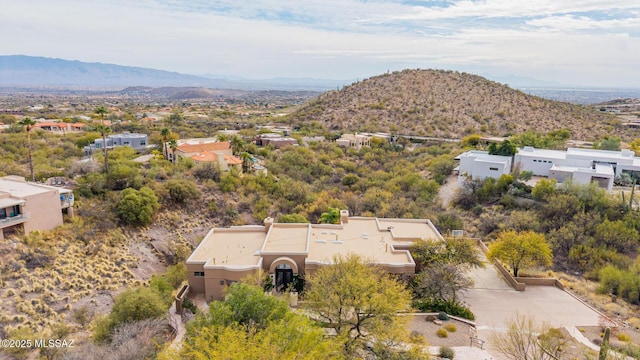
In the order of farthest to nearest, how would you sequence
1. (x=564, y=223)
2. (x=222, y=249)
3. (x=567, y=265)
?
(x=564, y=223), (x=567, y=265), (x=222, y=249)

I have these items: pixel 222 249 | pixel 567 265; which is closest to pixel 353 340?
pixel 222 249

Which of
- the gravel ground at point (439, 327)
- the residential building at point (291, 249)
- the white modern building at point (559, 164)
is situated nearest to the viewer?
the gravel ground at point (439, 327)

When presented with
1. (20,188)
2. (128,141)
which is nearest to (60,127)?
(128,141)

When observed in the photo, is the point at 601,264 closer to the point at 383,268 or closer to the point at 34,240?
the point at 383,268

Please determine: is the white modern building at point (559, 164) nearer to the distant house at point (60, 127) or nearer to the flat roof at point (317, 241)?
the flat roof at point (317, 241)

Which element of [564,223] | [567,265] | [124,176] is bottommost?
[567,265]

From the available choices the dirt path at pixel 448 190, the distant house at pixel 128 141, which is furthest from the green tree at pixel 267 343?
the distant house at pixel 128 141
